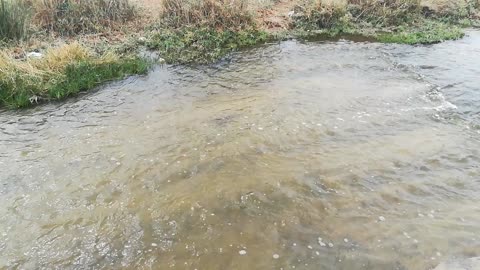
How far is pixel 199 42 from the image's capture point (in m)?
10.5

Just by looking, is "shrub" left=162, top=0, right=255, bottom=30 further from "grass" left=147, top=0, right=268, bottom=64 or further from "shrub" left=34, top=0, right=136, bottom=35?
"shrub" left=34, top=0, right=136, bottom=35

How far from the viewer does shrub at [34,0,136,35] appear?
10531mm

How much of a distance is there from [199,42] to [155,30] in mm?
1338

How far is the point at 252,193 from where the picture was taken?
17.8 feet

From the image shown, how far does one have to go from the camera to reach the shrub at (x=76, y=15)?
10531 mm

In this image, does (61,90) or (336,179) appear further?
(61,90)

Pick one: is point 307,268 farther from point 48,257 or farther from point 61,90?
point 61,90

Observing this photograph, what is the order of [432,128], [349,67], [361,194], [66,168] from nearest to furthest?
[361,194] → [66,168] → [432,128] → [349,67]

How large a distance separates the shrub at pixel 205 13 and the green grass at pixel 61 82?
2.54 metres

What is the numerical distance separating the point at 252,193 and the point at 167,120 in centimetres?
263

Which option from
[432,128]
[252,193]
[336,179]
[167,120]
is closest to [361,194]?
[336,179]

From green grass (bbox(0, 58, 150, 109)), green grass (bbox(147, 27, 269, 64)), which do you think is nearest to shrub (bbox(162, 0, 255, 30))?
green grass (bbox(147, 27, 269, 64))

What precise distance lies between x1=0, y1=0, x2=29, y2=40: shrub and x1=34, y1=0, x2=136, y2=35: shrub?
0.66 meters

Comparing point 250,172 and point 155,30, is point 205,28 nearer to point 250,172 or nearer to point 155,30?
point 155,30
